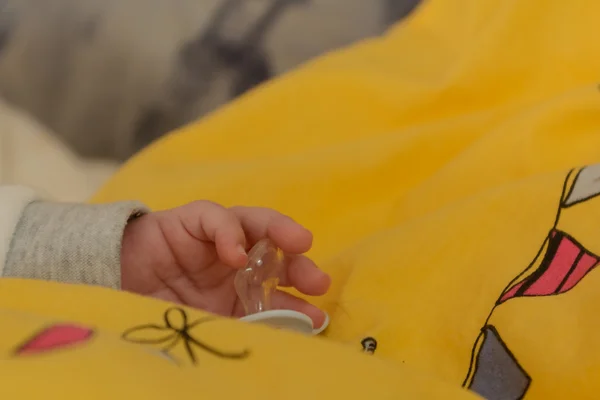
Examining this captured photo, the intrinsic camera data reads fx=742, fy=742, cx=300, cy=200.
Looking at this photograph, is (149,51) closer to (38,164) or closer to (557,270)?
(38,164)

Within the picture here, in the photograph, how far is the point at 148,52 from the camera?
0.91m

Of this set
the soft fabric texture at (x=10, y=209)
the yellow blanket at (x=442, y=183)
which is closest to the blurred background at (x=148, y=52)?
the yellow blanket at (x=442, y=183)

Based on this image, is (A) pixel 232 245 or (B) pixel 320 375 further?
(A) pixel 232 245

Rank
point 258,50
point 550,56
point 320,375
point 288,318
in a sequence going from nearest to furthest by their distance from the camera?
point 320,375 → point 288,318 → point 550,56 → point 258,50

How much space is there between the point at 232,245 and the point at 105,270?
94 mm

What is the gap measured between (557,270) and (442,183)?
0.16 m

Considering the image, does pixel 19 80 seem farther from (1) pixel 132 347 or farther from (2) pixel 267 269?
(1) pixel 132 347

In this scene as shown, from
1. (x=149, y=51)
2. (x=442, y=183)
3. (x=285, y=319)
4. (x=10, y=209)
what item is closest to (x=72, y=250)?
(x=10, y=209)

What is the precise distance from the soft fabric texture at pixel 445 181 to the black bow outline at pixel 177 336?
0.01 metres

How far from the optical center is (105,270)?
486mm

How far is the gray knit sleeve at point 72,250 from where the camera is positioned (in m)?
0.48

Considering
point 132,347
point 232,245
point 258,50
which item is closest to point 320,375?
point 132,347

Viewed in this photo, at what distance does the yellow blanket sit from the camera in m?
0.37

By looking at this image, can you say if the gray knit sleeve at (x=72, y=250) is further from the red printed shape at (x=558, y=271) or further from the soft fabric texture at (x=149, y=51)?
the soft fabric texture at (x=149, y=51)
